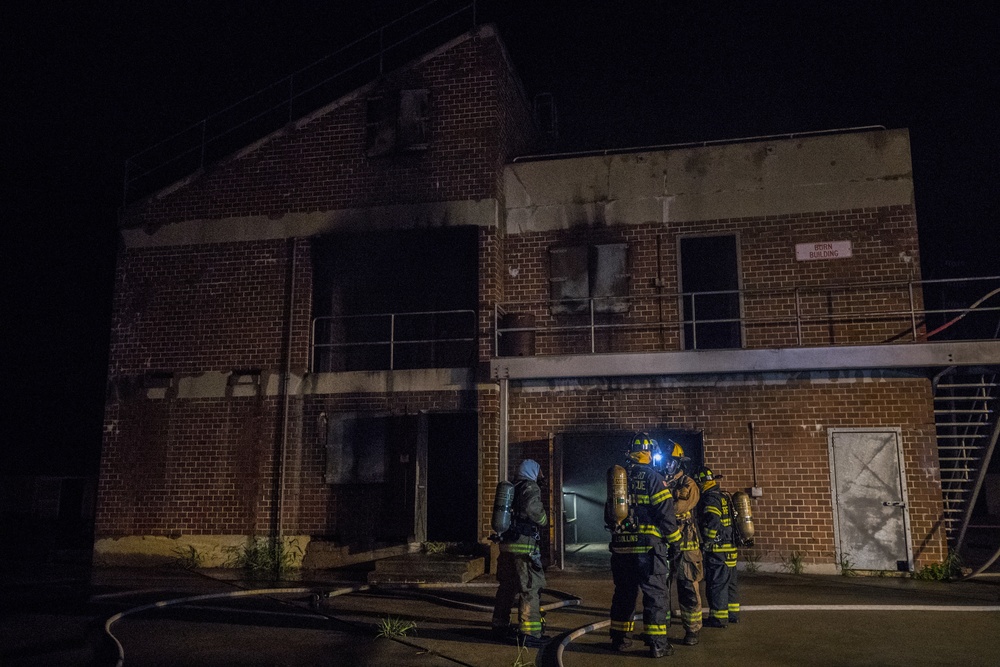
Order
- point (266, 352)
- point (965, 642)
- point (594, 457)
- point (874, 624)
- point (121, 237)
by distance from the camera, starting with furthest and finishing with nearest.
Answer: point (594, 457)
point (121, 237)
point (266, 352)
point (874, 624)
point (965, 642)

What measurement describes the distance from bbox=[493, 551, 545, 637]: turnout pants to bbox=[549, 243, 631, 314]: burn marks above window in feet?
18.8

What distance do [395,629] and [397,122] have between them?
27.7 ft

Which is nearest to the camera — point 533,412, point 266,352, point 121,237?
point 533,412

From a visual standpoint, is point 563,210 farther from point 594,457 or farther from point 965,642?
point 965,642

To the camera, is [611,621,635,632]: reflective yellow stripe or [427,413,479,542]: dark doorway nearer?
[611,621,635,632]: reflective yellow stripe

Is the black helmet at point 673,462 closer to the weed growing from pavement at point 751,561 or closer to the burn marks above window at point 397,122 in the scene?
the weed growing from pavement at point 751,561

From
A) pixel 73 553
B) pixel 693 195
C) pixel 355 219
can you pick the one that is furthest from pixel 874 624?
pixel 73 553

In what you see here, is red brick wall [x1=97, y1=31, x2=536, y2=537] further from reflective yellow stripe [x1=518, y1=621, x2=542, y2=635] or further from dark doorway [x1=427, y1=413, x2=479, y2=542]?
reflective yellow stripe [x1=518, y1=621, x2=542, y2=635]

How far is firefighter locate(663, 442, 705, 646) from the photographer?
6.55 metres

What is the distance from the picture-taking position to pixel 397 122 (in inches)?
493

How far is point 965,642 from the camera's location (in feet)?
20.7

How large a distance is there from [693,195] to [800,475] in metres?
4.45

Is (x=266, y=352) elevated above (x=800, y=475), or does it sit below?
above

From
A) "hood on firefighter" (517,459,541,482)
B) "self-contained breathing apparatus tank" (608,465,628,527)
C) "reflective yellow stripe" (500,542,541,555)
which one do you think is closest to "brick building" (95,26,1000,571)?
"hood on firefighter" (517,459,541,482)
